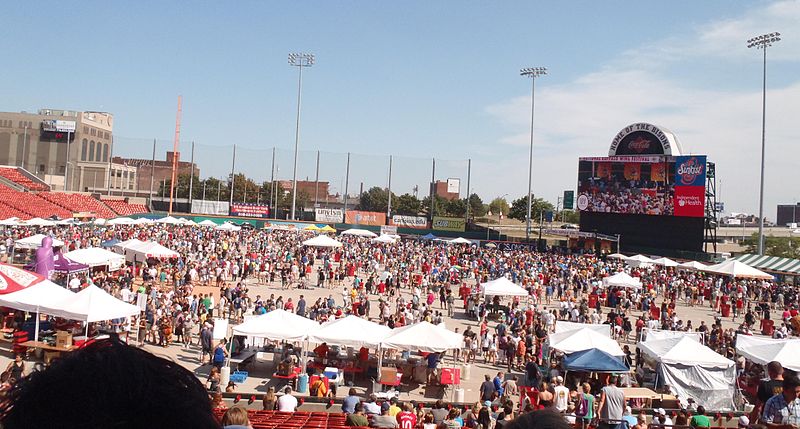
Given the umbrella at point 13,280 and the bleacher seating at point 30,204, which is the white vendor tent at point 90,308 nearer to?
the umbrella at point 13,280

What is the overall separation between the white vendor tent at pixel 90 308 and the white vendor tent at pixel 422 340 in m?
6.66

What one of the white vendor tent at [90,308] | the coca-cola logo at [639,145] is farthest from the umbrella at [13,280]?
the coca-cola logo at [639,145]

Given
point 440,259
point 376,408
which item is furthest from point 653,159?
point 376,408

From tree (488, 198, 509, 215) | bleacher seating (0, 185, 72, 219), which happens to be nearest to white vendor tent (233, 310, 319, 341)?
bleacher seating (0, 185, 72, 219)

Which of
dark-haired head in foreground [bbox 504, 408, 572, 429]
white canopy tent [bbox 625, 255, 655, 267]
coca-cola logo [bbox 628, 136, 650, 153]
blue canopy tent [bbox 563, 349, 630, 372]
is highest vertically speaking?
coca-cola logo [bbox 628, 136, 650, 153]

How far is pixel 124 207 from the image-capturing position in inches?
2763

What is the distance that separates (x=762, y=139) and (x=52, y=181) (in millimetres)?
84899

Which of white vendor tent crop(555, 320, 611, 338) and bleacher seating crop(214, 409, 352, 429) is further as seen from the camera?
white vendor tent crop(555, 320, 611, 338)

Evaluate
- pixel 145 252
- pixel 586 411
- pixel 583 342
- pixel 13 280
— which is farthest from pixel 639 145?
pixel 13 280

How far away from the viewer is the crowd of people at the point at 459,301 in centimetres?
1432

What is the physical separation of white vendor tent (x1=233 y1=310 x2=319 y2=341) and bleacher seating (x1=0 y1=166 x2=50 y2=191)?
212ft

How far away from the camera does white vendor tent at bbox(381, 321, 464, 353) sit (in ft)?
46.8

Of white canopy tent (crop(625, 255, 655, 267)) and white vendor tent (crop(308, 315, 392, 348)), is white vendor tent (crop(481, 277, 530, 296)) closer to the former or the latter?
white vendor tent (crop(308, 315, 392, 348))

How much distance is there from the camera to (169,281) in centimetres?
2802
